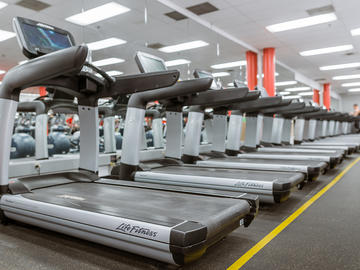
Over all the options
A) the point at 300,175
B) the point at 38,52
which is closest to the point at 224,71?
the point at 300,175

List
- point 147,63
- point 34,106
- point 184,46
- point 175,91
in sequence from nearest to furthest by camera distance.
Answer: point 175,91
point 147,63
point 34,106
point 184,46

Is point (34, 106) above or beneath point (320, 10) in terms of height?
beneath

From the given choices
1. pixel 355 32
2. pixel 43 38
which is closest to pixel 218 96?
pixel 43 38

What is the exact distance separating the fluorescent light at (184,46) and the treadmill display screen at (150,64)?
4.93m

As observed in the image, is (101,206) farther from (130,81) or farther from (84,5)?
(84,5)

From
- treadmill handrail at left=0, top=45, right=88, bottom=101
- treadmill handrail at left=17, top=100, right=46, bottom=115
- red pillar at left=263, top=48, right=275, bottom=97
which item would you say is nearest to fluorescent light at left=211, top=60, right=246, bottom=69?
red pillar at left=263, top=48, right=275, bottom=97

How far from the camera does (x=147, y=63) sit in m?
3.31

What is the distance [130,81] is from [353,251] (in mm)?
1922

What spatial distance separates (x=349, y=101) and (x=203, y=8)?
19.1 meters

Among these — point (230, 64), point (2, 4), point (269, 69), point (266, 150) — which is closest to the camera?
Result: point (2, 4)

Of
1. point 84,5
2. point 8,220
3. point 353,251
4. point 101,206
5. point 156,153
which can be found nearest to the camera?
point 353,251

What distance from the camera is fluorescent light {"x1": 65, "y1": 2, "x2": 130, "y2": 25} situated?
19.0 feet

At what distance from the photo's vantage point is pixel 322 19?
23.5 ft

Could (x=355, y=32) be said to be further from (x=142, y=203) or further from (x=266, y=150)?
(x=142, y=203)
